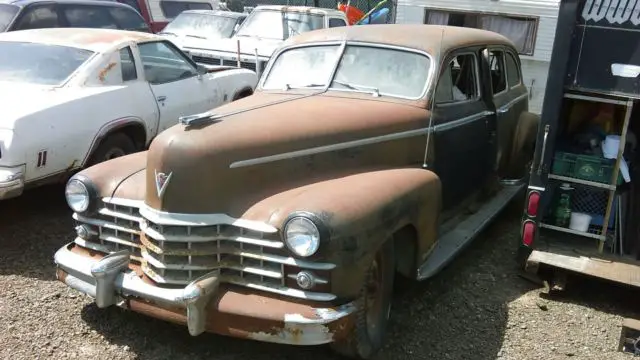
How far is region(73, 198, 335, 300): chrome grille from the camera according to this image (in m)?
3.22

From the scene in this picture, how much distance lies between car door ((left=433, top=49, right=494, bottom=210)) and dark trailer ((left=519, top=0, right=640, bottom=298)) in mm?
676

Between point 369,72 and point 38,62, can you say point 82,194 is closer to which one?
point 369,72

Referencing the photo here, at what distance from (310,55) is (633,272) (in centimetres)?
289

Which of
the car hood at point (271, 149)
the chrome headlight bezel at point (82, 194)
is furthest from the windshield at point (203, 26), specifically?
the chrome headlight bezel at point (82, 194)

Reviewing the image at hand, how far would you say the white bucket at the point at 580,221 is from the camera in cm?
464

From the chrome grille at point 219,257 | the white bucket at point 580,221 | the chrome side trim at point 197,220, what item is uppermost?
the chrome side trim at point 197,220

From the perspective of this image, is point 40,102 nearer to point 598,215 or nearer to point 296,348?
point 296,348

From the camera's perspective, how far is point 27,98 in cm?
536

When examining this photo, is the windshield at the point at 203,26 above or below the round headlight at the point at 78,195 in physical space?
above

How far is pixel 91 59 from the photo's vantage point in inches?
239

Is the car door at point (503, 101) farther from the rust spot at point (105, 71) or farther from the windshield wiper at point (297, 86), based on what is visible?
the rust spot at point (105, 71)

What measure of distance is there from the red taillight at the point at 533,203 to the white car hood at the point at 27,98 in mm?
3942

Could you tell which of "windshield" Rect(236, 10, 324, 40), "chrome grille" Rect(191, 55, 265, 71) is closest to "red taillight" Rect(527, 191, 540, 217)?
"chrome grille" Rect(191, 55, 265, 71)

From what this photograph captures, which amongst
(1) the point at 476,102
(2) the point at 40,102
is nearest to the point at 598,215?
(1) the point at 476,102
